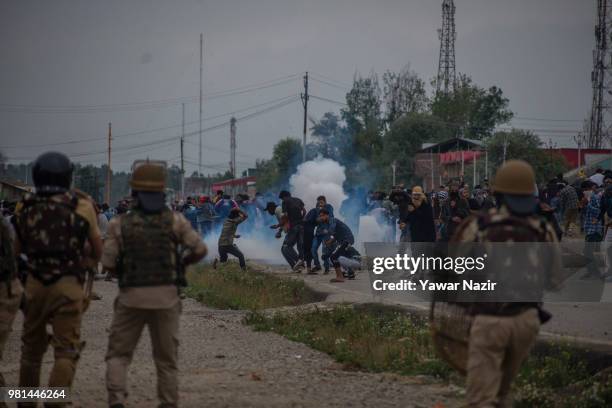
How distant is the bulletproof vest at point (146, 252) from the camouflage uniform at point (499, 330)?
2082 mm

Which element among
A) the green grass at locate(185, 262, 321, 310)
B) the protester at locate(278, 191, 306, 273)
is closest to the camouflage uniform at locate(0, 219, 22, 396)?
the green grass at locate(185, 262, 321, 310)

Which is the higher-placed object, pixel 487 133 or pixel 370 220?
pixel 487 133

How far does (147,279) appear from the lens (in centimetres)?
655

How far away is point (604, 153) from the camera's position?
50406mm

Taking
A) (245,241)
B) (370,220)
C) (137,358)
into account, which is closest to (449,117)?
(245,241)

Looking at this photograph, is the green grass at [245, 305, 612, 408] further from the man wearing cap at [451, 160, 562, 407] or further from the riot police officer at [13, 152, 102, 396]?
the riot police officer at [13, 152, 102, 396]

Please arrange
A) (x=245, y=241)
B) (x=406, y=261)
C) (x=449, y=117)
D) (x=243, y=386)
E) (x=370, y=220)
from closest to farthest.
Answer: (x=243, y=386), (x=406, y=261), (x=370, y=220), (x=245, y=241), (x=449, y=117)

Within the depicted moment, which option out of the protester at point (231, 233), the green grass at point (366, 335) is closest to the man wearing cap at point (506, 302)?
the green grass at point (366, 335)

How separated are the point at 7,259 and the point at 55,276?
556 millimetres

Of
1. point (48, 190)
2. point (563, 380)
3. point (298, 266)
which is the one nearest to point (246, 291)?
point (298, 266)

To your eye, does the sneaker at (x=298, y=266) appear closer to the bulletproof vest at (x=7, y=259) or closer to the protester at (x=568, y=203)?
the protester at (x=568, y=203)

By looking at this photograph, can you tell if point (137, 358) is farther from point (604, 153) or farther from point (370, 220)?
point (604, 153)

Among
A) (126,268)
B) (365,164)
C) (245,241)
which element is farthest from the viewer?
(365,164)

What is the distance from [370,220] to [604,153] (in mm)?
27547
